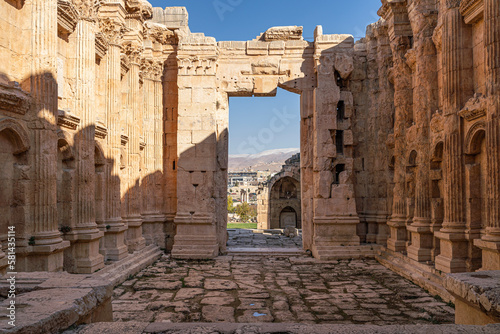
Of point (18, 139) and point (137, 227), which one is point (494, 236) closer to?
point (18, 139)

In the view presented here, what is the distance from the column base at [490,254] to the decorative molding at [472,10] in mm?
3959

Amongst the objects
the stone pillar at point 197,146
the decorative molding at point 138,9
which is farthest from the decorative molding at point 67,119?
the stone pillar at point 197,146

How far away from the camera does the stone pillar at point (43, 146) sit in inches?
241

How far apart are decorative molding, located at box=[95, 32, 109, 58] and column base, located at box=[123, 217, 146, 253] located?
4075mm

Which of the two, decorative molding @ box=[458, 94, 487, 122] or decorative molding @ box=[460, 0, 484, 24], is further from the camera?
decorative molding @ box=[460, 0, 484, 24]

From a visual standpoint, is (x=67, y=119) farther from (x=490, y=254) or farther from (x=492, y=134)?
(x=490, y=254)

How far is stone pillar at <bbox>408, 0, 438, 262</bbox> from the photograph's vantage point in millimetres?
8852

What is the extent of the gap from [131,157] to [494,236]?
336 inches

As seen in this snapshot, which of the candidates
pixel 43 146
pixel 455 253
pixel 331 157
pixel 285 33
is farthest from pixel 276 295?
pixel 285 33

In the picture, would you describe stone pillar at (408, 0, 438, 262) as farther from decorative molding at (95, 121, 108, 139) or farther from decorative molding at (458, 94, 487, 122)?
decorative molding at (95, 121, 108, 139)

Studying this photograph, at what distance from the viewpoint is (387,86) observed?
450 inches

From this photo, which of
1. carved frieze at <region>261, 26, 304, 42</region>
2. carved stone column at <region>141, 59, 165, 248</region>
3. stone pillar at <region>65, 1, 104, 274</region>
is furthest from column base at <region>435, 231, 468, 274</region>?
carved stone column at <region>141, 59, 165, 248</region>

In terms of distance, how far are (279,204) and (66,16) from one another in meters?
19.9

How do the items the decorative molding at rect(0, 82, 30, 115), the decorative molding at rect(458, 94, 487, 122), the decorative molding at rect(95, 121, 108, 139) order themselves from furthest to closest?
1. the decorative molding at rect(95, 121, 108, 139)
2. the decorative molding at rect(458, 94, 487, 122)
3. the decorative molding at rect(0, 82, 30, 115)
